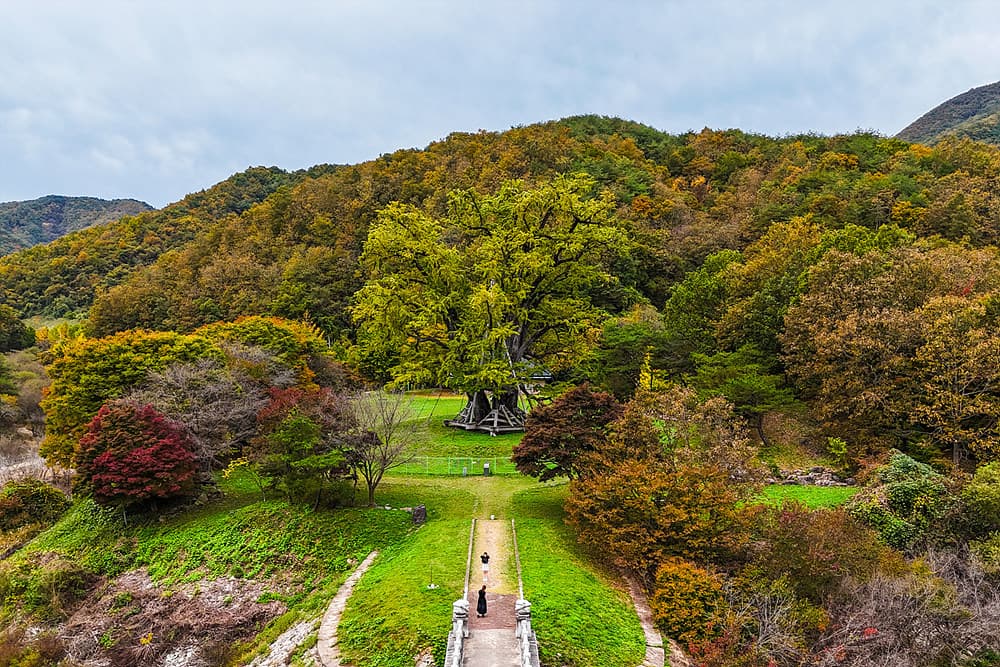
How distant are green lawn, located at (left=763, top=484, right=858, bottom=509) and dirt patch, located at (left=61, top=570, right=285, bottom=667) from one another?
56.9ft

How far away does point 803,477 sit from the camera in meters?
22.3

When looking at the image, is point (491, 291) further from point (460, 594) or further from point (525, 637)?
point (525, 637)

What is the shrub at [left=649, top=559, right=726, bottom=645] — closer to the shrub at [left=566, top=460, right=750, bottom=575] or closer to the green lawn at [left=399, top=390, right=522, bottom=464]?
the shrub at [left=566, top=460, right=750, bottom=575]

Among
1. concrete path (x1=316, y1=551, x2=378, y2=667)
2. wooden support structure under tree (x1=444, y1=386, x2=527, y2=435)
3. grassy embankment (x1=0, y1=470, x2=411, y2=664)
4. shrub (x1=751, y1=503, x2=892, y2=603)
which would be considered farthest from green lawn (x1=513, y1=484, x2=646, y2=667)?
wooden support structure under tree (x1=444, y1=386, x2=527, y2=435)

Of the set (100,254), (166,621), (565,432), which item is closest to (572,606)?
(565,432)

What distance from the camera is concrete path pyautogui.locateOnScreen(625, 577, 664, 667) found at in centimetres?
1291

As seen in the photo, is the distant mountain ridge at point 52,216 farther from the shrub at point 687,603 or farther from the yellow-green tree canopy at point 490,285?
the shrub at point 687,603

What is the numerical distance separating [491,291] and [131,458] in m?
16.5

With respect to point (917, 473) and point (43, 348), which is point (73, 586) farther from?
point (43, 348)

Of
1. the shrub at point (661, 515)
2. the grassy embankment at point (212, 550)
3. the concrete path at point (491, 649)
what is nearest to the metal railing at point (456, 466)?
the grassy embankment at point (212, 550)

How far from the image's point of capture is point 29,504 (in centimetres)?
2331

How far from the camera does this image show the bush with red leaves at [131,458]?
19.8 metres

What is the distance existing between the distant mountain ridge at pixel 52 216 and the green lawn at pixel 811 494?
428ft

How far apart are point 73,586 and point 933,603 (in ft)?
83.3
